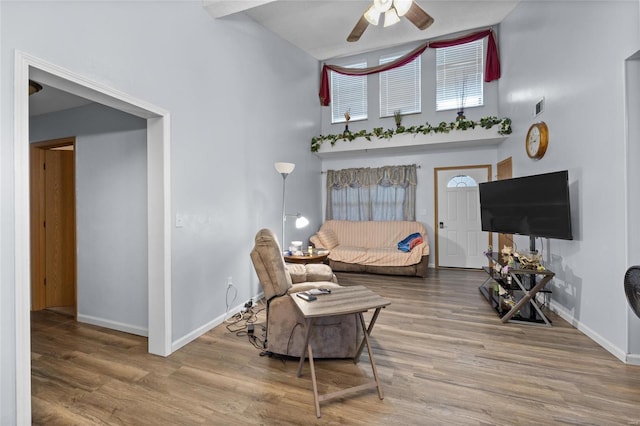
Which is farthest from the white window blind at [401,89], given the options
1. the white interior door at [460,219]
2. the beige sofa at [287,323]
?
the beige sofa at [287,323]

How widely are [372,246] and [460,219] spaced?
5.94 ft

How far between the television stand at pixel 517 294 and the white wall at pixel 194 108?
2.97m

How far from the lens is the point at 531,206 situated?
324 centimetres

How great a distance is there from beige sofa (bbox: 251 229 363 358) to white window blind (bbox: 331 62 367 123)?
491 centimetres

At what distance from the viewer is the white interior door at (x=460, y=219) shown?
577 cm

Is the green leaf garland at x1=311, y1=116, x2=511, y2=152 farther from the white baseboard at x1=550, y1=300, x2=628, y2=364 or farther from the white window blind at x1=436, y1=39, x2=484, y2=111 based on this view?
the white baseboard at x1=550, y1=300, x2=628, y2=364

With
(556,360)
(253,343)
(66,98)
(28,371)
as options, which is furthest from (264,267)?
(66,98)

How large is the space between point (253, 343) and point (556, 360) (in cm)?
250

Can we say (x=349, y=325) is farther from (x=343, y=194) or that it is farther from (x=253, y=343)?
(x=343, y=194)

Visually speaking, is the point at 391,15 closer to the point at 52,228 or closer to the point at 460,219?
the point at 460,219

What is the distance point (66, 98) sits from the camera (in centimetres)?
297

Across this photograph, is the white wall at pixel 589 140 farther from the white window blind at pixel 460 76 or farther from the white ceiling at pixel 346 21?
the white window blind at pixel 460 76

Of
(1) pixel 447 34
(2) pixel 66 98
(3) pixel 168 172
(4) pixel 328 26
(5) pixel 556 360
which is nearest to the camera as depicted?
(5) pixel 556 360

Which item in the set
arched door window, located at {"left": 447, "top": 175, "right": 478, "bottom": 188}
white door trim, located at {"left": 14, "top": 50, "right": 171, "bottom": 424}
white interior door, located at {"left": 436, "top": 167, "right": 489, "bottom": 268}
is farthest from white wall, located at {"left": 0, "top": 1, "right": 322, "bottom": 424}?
arched door window, located at {"left": 447, "top": 175, "right": 478, "bottom": 188}
